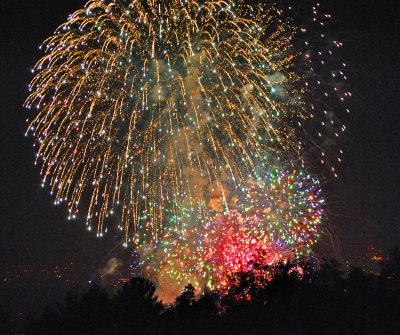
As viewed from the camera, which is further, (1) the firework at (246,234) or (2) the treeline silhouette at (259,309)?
(1) the firework at (246,234)

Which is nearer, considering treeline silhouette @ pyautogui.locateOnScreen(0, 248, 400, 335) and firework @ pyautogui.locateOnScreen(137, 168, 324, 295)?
treeline silhouette @ pyautogui.locateOnScreen(0, 248, 400, 335)

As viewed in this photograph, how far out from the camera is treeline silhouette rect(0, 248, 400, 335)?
39.6 ft

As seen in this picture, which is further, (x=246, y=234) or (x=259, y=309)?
(x=246, y=234)

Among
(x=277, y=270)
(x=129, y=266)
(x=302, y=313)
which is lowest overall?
(x=302, y=313)

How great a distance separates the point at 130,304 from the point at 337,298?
19.8 ft

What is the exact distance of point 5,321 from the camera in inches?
587

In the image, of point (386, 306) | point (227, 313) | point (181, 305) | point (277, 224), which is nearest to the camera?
point (386, 306)

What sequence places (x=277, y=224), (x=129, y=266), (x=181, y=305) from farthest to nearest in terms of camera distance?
(x=129, y=266) → (x=277, y=224) → (x=181, y=305)

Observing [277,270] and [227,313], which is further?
[277,270]

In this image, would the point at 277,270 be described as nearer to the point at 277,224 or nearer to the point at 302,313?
the point at 302,313

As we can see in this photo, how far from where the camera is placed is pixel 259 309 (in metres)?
13.5

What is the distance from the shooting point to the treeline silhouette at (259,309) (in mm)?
12062

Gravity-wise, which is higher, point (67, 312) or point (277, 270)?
point (277, 270)

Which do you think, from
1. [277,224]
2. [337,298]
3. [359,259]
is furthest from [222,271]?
[359,259]
